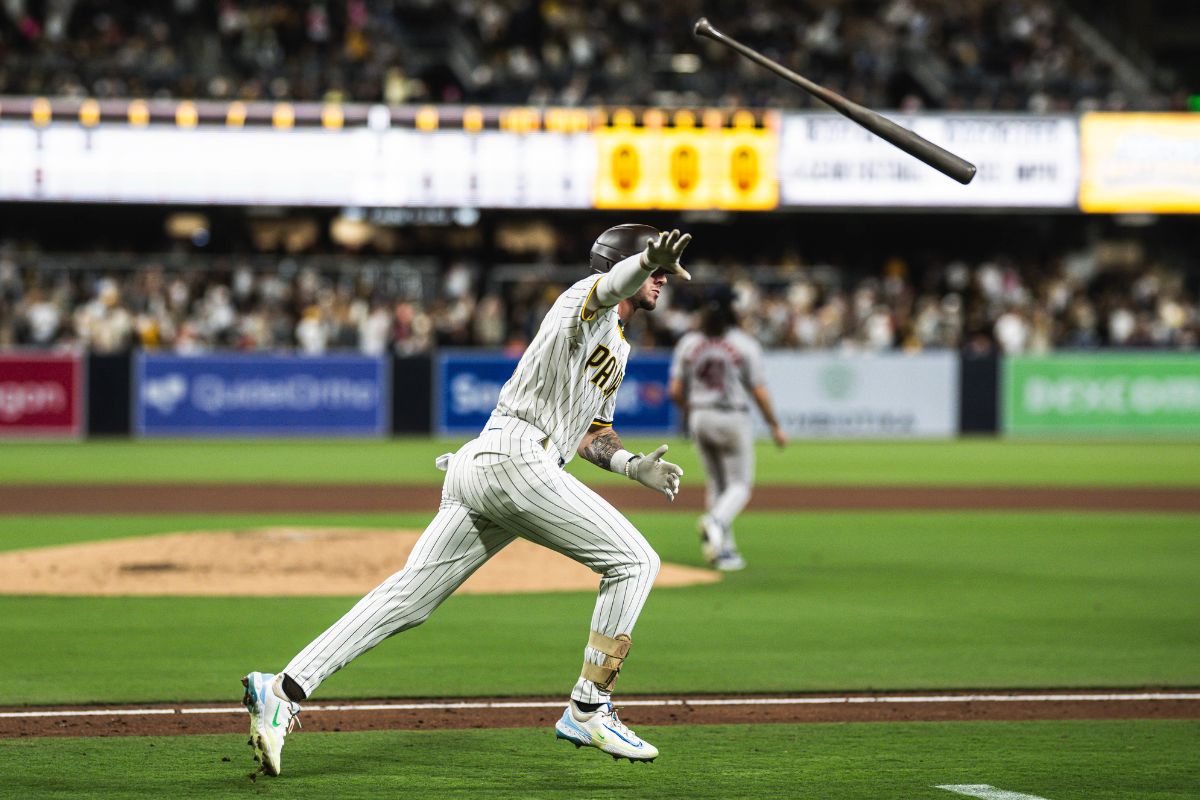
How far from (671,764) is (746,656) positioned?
272cm

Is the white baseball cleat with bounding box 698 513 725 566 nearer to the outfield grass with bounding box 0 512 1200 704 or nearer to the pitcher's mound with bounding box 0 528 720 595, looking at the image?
the pitcher's mound with bounding box 0 528 720 595

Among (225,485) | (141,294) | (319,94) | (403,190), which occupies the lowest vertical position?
(225,485)

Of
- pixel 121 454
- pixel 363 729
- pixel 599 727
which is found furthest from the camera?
pixel 121 454

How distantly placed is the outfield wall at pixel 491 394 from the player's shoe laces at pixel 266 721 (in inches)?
852

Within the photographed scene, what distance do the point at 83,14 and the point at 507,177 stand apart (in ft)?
32.5

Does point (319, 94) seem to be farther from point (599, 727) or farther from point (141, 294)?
point (599, 727)

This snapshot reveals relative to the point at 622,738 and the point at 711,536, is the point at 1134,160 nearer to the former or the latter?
the point at 711,536

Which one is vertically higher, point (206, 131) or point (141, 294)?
point (206, 131)

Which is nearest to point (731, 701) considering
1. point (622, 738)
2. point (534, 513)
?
point (622, 738)

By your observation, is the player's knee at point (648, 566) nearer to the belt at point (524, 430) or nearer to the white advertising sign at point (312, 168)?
the belt at point (524, 430)

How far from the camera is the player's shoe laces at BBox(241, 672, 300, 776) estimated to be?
601 centimetres

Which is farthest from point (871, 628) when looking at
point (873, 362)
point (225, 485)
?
point (873, 362)

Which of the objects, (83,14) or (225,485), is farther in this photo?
(83,14)

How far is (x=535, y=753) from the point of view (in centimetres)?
668
